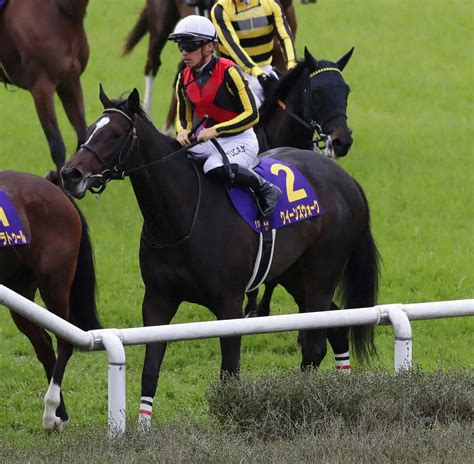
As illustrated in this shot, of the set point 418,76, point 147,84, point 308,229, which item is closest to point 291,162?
point 308,229

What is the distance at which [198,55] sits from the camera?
23.4 ft

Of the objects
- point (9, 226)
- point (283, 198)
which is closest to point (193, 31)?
point (283, 198)

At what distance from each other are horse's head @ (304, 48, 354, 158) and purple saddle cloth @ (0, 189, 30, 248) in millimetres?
2652

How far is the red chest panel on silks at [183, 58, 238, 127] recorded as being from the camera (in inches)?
284

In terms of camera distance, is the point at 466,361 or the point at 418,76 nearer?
the point at 466,361

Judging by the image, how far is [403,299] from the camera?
419 inches

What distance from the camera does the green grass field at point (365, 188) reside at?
28.2 ft

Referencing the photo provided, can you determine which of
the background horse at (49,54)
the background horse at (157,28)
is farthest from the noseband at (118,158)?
the background horse at (157,28)

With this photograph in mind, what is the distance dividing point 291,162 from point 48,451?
125 inches

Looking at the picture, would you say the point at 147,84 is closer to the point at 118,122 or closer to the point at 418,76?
the point at 418,76

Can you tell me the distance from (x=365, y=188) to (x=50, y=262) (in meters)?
7.02

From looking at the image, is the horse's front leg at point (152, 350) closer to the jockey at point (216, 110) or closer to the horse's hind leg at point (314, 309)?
the jockey at point (216, 110)

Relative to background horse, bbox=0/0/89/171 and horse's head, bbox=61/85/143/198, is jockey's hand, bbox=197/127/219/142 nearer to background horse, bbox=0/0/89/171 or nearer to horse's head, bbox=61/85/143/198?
horse's head, bbox=61/85/143/198

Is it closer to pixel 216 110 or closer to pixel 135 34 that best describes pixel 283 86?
pixel 216 110
